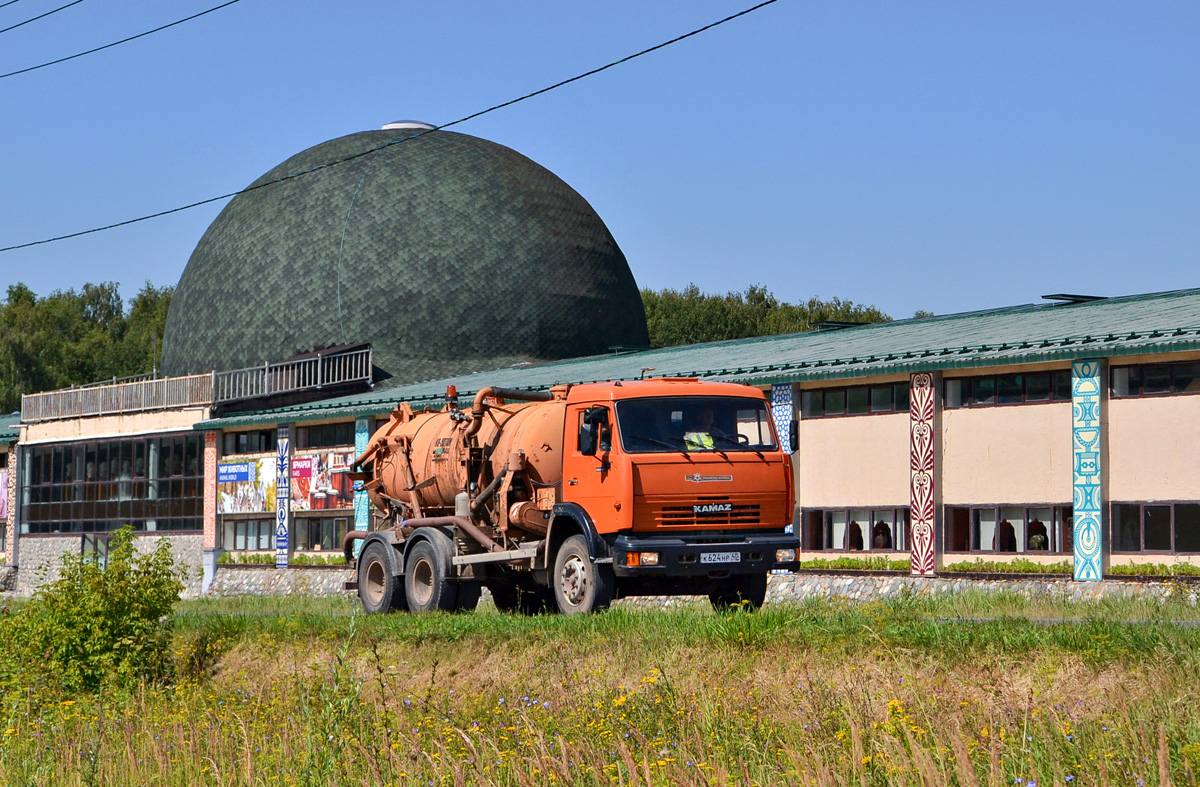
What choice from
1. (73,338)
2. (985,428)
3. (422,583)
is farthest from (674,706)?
(73,338)

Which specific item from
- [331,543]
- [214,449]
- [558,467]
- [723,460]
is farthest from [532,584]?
[214,449]

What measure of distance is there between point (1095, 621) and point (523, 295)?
38.5 m

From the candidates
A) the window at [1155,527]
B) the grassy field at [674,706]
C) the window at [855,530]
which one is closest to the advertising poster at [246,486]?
the window at [855,530]

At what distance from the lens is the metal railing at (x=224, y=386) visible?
4606cm

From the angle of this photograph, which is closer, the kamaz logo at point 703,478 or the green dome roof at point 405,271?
the kamaz logo at point 703,478

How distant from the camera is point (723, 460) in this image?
19.2m

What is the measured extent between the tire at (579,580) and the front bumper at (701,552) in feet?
1.09

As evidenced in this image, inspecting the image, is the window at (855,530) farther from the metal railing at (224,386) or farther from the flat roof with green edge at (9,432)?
the flat roof with green edge at (9,432)

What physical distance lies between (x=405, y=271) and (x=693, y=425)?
3309cm

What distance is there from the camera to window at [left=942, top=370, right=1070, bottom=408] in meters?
26.3

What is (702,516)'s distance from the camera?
19.1 meters

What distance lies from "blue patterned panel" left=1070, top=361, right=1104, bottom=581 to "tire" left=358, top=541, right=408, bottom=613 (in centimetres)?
1182

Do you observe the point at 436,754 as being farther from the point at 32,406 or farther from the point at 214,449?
the point at 32,406

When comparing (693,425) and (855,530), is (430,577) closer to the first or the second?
(693,425)
